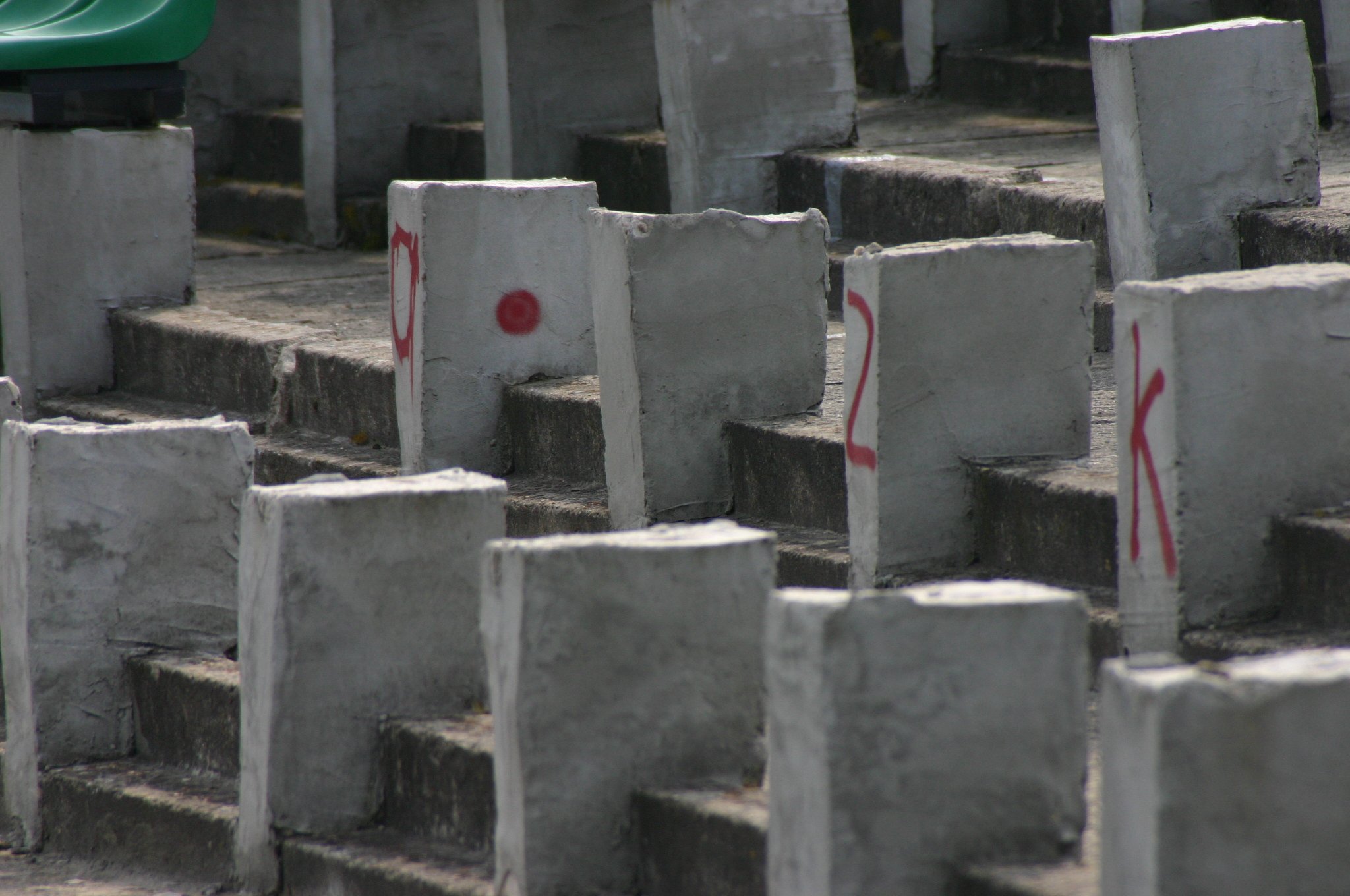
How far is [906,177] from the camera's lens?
7254 mm

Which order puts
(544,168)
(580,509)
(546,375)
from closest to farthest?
(580,509) → (546,375) → (544,168)

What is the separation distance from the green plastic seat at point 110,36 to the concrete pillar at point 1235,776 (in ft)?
17.8

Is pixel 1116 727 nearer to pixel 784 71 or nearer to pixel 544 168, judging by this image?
pixel 784 71

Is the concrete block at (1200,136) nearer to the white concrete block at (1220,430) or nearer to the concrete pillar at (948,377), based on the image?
the concrete pillar at (948,377)

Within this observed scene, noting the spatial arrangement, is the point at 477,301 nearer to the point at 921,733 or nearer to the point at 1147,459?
the point at 1147,459

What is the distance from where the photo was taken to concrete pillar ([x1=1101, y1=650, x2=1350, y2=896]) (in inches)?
104

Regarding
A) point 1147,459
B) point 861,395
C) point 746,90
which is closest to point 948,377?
point 861,395

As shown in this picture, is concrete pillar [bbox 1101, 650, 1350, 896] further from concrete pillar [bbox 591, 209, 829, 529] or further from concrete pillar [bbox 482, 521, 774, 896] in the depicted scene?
concrete pillar [bbox 591, 209, 829, 529]

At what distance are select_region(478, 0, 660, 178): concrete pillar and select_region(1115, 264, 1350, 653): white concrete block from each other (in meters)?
5.17

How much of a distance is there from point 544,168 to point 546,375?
3151mm

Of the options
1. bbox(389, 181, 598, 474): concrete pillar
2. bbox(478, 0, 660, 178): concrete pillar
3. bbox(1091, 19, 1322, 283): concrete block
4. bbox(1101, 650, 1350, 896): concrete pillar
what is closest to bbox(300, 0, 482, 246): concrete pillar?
bbox(478, 0, 660, 178): concrete pillar

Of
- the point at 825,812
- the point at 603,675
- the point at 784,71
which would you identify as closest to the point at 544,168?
the point at 784,71

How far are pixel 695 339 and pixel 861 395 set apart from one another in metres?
0.69

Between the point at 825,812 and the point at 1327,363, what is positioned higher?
the point at 1327,363
